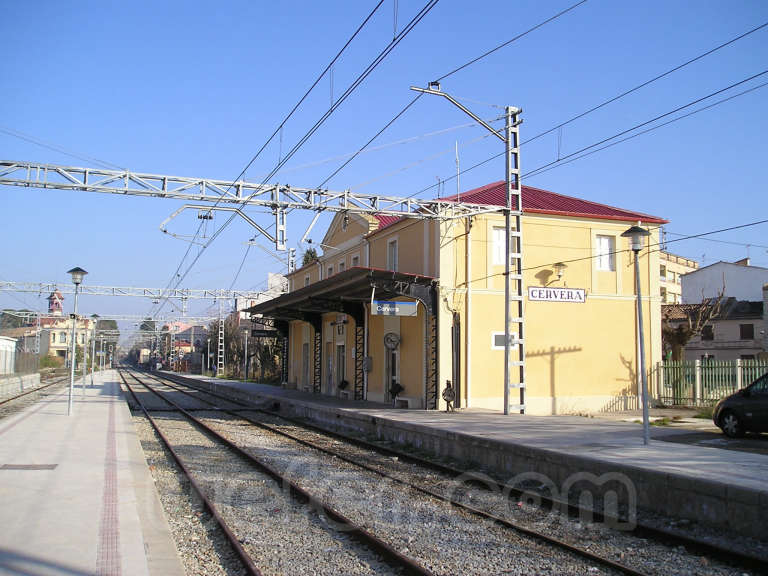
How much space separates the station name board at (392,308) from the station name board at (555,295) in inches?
134

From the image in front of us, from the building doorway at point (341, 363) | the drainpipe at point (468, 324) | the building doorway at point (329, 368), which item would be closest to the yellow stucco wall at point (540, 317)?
the drainpipe at point (468, 324)

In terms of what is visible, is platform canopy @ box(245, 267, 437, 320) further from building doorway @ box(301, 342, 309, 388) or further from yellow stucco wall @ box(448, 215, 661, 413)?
building doorway @ box(301, 342, 309, 388)

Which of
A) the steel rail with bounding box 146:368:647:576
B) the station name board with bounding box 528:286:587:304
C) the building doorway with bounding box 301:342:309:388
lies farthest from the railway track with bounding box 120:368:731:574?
the building doorway with bounding box 301:342:309:388

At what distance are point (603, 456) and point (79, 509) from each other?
24.0ft

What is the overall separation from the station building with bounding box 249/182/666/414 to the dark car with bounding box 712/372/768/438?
19.4ft

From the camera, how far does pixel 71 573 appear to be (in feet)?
17.0

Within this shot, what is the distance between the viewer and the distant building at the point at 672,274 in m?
67.7

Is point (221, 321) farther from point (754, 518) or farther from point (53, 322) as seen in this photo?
point (53, 322)

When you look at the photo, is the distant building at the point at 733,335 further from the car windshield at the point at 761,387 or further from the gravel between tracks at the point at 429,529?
the gravel between tracks at the point at 429,529

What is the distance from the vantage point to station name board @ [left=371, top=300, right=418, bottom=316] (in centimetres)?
1866

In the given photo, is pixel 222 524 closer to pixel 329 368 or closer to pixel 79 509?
pixel 79 509

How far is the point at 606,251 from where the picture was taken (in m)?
22.7

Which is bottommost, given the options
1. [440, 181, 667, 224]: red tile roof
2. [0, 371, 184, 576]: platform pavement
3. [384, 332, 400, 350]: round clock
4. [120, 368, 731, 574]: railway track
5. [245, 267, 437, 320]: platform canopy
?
[120, 368, 731, 574]: railway track

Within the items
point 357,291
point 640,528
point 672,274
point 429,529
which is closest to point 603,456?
point 640,528
